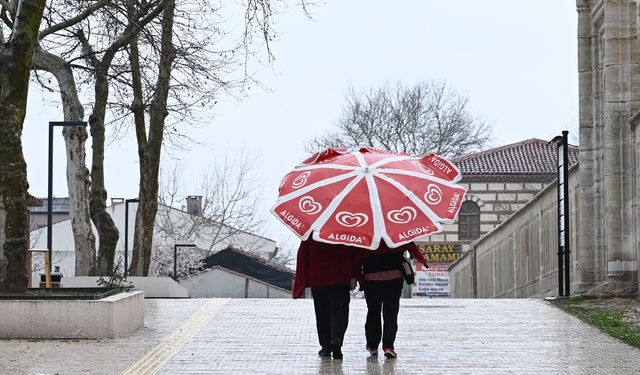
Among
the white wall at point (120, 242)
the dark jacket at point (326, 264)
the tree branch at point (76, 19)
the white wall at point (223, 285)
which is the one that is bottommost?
the white wall at point (223, 285)

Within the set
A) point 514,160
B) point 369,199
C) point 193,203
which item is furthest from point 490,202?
point 369,199

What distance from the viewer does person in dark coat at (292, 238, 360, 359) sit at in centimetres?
1359

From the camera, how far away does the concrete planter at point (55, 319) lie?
15.5 m

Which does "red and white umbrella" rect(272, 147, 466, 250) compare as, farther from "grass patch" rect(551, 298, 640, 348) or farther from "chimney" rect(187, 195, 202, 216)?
"chimney" rect(187, 195, 202, 216)

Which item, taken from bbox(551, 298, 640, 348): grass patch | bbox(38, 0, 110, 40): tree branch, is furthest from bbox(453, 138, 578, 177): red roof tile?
bbox(551, 298, 640, 348): grass patch

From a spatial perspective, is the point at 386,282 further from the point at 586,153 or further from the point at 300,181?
the point at 586,153

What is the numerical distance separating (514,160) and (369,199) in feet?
200

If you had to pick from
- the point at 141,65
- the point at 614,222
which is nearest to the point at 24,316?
the point at 614,222

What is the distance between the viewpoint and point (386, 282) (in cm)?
1357

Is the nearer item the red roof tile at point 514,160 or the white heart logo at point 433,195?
the white heart logo at point 433,195

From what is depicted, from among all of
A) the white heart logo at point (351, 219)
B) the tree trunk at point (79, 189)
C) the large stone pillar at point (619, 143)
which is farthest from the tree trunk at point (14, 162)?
the tree trunk at point (79, 189)

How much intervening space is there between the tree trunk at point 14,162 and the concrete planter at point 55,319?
1678 mm

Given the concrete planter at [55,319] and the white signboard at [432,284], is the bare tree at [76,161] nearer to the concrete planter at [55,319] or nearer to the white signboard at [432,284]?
the concrete planter at [55,319]

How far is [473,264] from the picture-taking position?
46.3 m
